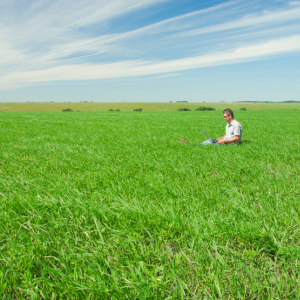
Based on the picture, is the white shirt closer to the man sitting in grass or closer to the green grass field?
the man sitting in grass

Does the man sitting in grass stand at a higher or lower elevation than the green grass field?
higher

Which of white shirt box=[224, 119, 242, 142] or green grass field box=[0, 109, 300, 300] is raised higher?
white shirt box=[224, 119, 242, 142]

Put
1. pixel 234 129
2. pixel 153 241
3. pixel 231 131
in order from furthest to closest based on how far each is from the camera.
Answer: pixel 231 131
pixel 234 129
pixel 153 241

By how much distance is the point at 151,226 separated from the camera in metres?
2.45

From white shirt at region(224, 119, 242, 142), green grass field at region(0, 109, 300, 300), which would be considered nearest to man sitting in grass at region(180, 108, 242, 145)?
white shirt at region(224, 119, 242, 142)

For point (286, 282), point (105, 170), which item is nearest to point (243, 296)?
point (286, 282)

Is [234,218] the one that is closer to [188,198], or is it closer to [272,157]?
[188,198]

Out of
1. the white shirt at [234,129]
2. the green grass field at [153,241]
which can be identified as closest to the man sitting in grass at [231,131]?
the white shirt at [234,129]

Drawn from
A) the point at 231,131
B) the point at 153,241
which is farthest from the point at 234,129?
the point at 153,241

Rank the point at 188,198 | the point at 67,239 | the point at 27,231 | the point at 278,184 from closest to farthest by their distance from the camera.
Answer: the point at 67,239
the point at 27,231
the point at 188,198
the point at 278,184

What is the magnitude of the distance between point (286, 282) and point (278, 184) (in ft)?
8.01

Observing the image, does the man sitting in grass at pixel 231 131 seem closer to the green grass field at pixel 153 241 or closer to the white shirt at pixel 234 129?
the white shirt at pixel 234 129

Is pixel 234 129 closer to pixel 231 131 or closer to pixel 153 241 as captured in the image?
pixel 231 131

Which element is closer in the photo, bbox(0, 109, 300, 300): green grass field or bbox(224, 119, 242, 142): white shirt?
bbox(0, 109, 300, 300): green grass field
